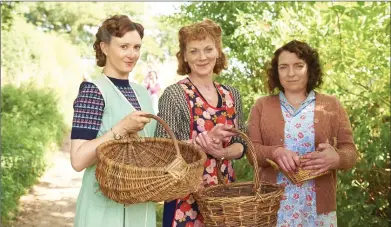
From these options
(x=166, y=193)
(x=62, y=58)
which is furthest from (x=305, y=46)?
(x=62, y=58)

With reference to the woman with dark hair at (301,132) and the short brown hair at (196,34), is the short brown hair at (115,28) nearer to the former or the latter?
the short brown hair at (196,34)

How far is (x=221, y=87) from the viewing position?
109 inches

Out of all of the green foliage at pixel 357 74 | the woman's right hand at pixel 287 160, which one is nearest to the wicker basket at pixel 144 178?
the woman's right hand at pixel 287 160

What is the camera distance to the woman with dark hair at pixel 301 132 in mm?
2705

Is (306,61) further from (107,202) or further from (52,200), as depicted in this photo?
(52,200)

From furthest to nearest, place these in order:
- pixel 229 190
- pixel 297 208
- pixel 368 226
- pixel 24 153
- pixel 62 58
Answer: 1. pixel 62 58
2. pixel 24 153
3. pixel 368 226
4. pixel 297 208
5. pixel 229 190

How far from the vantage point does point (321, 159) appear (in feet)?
8.30

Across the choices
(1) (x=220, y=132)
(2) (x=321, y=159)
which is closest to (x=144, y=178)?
(1) (x=220, y=132)

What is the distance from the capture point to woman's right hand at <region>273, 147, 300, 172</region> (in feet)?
8.25

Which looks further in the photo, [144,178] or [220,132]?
[220,132]

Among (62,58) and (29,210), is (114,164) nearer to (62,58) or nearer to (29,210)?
(29,210)

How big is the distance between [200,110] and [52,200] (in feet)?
15.6

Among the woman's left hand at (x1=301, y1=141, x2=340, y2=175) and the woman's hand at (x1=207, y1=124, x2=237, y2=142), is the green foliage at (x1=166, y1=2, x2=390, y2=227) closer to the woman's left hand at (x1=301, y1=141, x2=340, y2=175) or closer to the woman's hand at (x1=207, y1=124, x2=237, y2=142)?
the woman's left hand at (x1=301, y1=141, x2=340, y2=175)

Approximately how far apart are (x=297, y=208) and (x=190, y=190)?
0.86 metres
